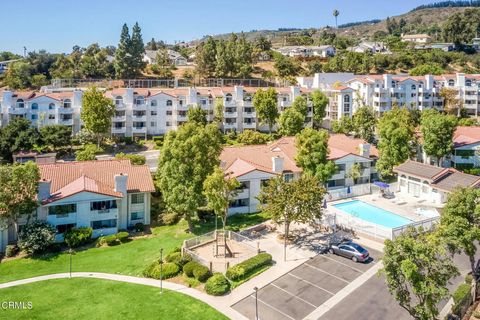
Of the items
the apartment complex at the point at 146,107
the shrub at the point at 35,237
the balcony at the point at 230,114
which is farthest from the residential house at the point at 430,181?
the shrub at the point at 35,237

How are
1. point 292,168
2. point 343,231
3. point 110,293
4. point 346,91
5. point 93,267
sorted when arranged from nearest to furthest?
1. point 110,293
2. point 93,267
3. point 343,231
4. point 292,168
5. point 346,91

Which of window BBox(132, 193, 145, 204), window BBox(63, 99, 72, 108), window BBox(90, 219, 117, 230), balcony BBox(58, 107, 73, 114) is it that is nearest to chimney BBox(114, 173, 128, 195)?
window BBox(132, 193, 145, 204)

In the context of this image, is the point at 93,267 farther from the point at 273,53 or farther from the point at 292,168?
the point at 273,53

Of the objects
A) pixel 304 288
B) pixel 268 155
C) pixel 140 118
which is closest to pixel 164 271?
pixel 304 288

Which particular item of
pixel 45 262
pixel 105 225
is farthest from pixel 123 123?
pixel 45 262

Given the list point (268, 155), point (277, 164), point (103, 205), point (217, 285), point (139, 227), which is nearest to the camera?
point (217, 285)

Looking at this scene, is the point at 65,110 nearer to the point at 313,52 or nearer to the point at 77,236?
the point at 77,236

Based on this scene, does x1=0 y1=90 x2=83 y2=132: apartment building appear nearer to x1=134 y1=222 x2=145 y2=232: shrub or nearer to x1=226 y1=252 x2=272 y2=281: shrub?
x1=134 y1=222 x2=145 y2=232: shrub
